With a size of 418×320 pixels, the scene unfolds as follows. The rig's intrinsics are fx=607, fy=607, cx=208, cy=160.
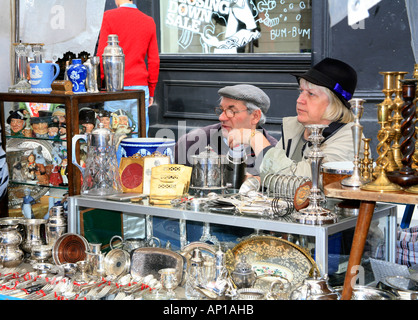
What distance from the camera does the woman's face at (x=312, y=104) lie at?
140 inches

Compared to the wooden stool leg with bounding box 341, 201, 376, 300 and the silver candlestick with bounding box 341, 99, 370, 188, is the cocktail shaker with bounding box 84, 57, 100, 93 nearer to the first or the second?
the silver candlestick with bounding box 341, 99, 370, 188

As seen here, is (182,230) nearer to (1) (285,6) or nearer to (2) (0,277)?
(2) (0,277)

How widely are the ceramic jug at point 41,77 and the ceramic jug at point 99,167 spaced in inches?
17.0

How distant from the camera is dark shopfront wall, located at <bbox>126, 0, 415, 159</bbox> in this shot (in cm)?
543

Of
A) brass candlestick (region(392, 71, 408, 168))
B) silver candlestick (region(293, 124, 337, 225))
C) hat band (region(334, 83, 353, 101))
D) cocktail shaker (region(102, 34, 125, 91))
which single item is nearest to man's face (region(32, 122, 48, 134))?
cocktail shaker (region(102, 34, 125, 91))

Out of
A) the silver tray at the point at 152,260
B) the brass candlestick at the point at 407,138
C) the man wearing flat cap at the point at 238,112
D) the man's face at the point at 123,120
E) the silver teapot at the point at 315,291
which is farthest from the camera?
the man wearing flat cap at the point at 238,112

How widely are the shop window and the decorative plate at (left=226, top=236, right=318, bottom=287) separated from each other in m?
4.01

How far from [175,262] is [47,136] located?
39.6 inches

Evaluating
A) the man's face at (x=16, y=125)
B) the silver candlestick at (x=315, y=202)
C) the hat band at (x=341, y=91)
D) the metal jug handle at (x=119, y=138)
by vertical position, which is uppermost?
the hat band at (x=341, y=91)

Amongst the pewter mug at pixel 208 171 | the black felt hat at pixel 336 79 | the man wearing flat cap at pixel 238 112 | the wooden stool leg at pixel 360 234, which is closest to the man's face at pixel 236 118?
the man wearing flat cap at pixel 238 112

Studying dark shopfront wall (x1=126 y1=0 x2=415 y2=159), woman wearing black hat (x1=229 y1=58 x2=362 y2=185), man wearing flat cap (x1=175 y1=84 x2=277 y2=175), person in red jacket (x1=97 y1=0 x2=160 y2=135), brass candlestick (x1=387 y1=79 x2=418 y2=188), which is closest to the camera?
brass candlestick (x1=387 y1=79 x2=418 y2=188)

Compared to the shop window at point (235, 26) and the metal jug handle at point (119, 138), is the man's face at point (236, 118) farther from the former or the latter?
the shop window at point (235, 26)

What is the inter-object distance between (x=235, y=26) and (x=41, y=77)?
12.4 feet
